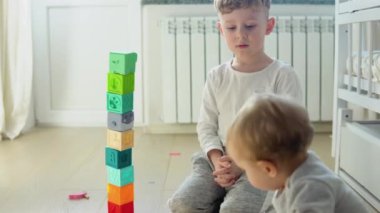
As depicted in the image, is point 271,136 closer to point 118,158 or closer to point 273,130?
point 273,130

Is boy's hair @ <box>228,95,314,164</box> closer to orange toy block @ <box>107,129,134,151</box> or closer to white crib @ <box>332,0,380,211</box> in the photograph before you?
orange toy block @ <box>107,129,134,151</box>

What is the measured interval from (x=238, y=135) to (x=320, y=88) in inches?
74.2

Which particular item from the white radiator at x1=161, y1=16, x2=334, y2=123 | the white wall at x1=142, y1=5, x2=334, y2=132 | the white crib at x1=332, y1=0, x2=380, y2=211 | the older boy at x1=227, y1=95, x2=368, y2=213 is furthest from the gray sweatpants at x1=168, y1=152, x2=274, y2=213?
the white wall at x1=142, y1=5, x2=334, y2=132

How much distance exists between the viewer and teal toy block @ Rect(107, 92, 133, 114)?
123cm

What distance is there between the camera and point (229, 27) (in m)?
1.24

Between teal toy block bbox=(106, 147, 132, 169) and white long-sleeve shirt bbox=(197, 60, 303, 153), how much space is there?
0.19m

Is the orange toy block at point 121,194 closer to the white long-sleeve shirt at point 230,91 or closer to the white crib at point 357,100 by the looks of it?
the white long-sleeve shirt at point 230,91

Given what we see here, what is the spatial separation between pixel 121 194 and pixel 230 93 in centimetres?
37

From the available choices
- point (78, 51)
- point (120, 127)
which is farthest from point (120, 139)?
point (78, 51)

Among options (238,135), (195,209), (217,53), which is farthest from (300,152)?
(217,53)

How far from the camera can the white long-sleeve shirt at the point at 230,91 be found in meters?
1.24

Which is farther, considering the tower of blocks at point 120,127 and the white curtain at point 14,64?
the white curtain at point 14,64

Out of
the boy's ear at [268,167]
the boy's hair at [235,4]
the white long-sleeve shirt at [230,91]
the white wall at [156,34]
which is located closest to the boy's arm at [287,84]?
the white long-sleeve shirt at [230,91]

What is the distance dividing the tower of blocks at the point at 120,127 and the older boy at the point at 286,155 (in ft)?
1.54
